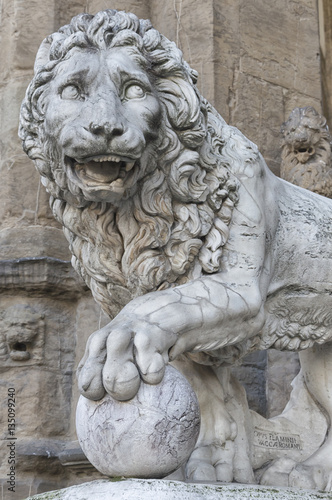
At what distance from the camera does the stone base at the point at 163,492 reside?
2748 millimetres

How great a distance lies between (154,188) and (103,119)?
1.36ft

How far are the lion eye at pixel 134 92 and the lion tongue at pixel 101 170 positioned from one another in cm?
22

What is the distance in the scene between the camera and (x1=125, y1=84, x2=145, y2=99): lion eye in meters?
3.16

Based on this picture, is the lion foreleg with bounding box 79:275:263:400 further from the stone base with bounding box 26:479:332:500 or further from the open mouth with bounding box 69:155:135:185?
the open mouth with bounding box 69:155:135:185

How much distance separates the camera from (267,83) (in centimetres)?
536

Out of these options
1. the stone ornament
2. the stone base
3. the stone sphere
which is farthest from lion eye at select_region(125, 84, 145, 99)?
the stone ornament

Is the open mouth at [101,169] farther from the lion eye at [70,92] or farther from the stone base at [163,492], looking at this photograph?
the stone base at [163,492]

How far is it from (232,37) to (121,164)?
7.54 ft

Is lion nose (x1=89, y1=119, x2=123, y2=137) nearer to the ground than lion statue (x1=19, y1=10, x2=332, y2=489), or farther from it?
farther from it

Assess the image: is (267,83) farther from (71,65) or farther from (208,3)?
(71,65)

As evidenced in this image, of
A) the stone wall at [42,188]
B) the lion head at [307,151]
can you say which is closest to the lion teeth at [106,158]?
the stone wall at [42,188]

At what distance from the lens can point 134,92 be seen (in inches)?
125

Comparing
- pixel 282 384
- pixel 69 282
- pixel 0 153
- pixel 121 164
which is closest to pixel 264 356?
pixel 282 384

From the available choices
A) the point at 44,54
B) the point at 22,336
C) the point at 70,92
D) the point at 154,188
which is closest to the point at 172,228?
the point at 154,188
